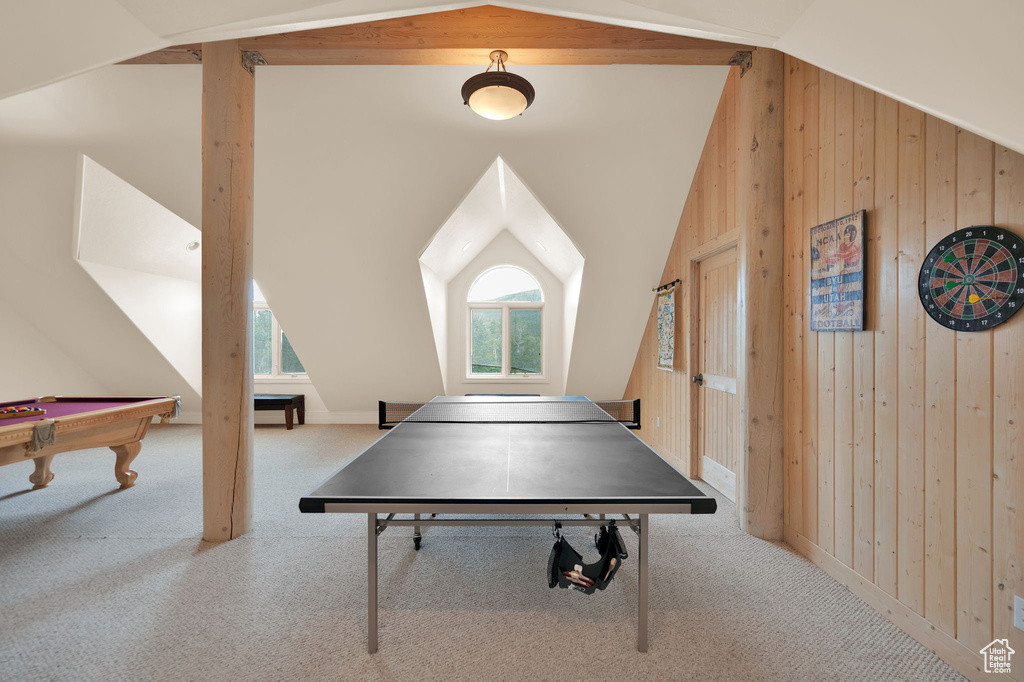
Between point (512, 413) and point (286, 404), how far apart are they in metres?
4.16

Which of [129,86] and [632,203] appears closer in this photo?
[129,86]

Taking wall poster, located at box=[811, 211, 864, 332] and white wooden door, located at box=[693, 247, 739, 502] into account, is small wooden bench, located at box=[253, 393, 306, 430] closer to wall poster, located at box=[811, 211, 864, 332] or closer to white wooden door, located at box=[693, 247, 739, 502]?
white wooden door, located at box=[693, 247, 739, 502]

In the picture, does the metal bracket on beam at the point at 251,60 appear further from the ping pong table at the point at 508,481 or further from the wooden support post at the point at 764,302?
the wooden support post at the point at 764,302

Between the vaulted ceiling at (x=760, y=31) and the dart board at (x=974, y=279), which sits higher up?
the vaulted ceiling at (x=760, y=31)

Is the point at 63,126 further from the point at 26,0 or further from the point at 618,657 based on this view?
the point at 618,657

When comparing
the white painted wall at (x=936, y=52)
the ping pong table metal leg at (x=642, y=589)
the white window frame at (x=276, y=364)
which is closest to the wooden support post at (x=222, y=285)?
the ping pong table metal leg at (x=642, y=589)

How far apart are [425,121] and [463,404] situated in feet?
7.63

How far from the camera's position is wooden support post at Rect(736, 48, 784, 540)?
8.15 ft

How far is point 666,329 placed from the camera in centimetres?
410

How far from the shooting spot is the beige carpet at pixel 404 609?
1.55 meters

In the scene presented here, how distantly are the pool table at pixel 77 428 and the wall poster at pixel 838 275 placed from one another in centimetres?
467

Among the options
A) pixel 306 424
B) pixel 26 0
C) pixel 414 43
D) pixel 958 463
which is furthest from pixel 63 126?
pixel 958 463

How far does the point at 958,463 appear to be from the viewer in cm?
151

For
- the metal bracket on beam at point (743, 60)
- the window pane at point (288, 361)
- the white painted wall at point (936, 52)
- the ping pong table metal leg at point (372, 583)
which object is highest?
the metal bracket on beam at point (743, 60)
